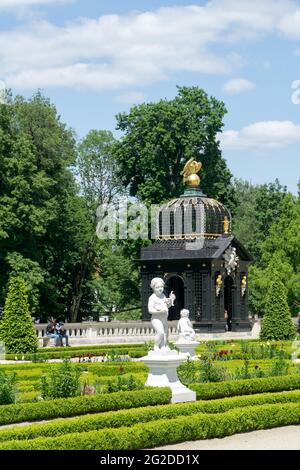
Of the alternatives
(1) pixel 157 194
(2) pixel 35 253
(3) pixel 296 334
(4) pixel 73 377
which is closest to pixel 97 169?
(1) pixel 157 194

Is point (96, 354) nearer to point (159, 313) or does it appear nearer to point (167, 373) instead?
point (167, 373)

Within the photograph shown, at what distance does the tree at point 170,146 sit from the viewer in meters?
63.3

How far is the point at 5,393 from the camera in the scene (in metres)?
19.2

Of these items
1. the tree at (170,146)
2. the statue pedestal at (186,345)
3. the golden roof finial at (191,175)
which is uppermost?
the tree at (170,146)

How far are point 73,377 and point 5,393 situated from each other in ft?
5.16

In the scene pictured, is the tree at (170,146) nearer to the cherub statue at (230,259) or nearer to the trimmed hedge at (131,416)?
the cherub statue at (230,259)

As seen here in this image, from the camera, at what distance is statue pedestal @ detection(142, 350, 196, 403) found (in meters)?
21.1

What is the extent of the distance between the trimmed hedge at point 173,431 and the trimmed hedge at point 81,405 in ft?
5.83

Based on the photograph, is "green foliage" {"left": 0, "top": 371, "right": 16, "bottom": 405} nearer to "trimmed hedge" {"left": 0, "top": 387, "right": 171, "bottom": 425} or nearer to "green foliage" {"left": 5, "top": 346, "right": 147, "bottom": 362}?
"trimmed hedge" {"left": 0, "top": 387, "right": 171, "bottom": 425}

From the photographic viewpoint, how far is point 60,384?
2002 cm

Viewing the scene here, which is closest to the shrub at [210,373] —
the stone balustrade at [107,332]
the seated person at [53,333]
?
the seated person at [53,333]

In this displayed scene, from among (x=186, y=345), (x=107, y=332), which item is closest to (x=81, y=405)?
(x=186, y=345)

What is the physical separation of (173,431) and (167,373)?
3651 mm
